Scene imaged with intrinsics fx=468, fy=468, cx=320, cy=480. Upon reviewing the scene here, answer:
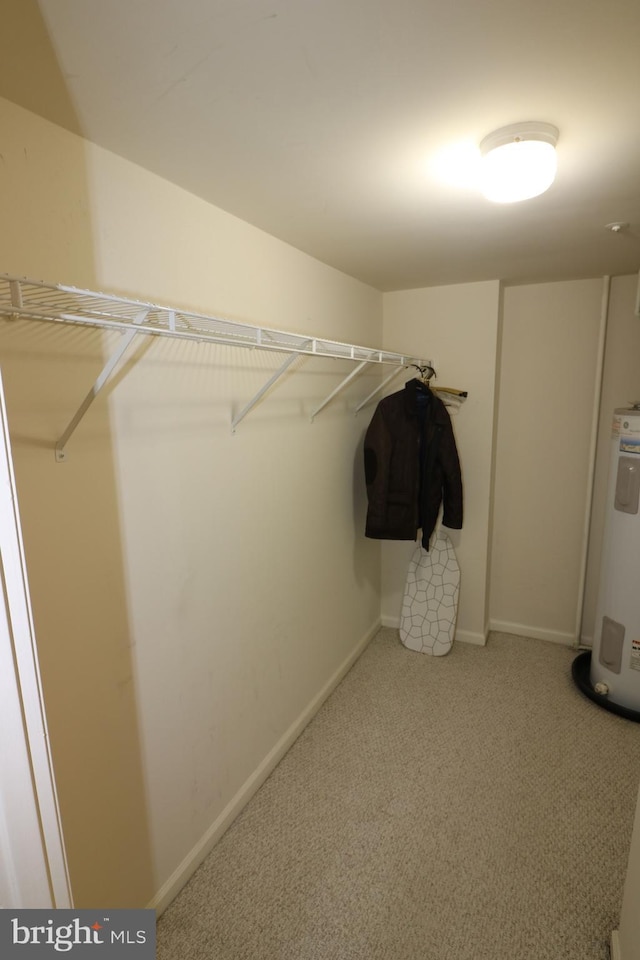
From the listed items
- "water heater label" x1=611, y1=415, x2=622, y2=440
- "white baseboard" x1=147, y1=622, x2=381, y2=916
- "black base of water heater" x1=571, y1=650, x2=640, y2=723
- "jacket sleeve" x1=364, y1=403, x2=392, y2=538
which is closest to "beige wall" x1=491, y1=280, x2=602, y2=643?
"black base of water heater" x1=571, y1=650, x2=640, y2=723

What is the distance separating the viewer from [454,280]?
2.67m

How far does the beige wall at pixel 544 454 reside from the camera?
2.80m

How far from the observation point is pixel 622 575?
236cm

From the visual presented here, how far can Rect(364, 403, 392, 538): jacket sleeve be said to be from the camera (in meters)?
2.63

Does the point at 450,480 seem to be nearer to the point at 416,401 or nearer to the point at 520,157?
the point at 416,401

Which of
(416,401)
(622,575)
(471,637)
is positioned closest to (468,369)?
(416,401)

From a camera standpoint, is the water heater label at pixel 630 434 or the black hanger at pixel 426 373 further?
the black hanger at pixel 426 373

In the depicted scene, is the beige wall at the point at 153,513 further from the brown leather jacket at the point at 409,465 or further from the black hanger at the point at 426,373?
the black hanger at the point at 426,373

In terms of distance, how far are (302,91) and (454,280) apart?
1924 mm

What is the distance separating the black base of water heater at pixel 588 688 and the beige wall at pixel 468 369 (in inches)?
22.0

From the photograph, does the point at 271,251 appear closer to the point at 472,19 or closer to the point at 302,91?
the point at 302,91

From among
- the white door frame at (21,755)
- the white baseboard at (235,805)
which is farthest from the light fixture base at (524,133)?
the white baseboard at (235,805)

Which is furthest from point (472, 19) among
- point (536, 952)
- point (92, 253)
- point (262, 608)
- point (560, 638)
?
point (560, 638)

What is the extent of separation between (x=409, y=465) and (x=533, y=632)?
A: 60.2 inches
